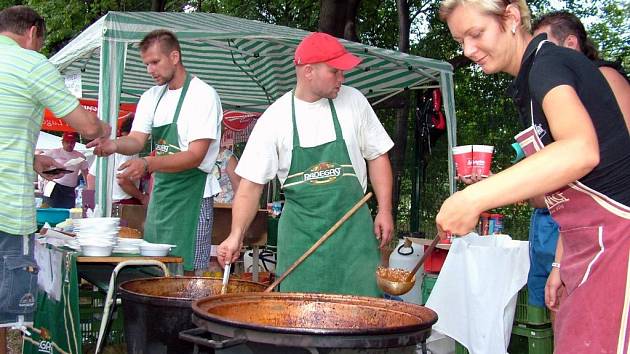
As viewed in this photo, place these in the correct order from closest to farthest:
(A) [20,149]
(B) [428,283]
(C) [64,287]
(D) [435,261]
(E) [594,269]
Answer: (E) [594,269] < (A) [20,149] < (C) [64,287] < (B) [428,283] < (D) [435,261]

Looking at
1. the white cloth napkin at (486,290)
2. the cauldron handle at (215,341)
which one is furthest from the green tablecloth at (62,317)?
the white cloth napkin at (486,290)

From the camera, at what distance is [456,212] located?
157 centimetres

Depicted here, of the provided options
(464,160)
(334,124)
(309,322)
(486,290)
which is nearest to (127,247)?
(334,124)

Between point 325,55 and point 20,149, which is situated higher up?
point 325,55

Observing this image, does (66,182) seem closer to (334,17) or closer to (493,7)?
(334,17)

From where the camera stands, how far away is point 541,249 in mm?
4242

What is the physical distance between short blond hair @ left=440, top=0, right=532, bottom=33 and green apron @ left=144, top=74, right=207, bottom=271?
2549 millimetres

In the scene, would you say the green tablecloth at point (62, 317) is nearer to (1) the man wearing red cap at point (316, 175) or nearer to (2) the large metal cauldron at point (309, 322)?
(1) the man wearing red cap at point (316, 175)

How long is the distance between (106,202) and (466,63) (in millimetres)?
8115

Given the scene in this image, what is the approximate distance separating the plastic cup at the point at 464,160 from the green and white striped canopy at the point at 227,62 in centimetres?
283

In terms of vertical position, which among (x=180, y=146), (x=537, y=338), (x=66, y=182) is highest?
(x=180, y=146)

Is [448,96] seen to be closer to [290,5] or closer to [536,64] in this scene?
[536,64]

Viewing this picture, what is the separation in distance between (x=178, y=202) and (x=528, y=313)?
2411 millimetres

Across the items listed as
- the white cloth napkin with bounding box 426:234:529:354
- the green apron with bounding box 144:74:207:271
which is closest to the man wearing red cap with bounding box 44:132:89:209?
the green apron with bounding box 144:74:207:271
